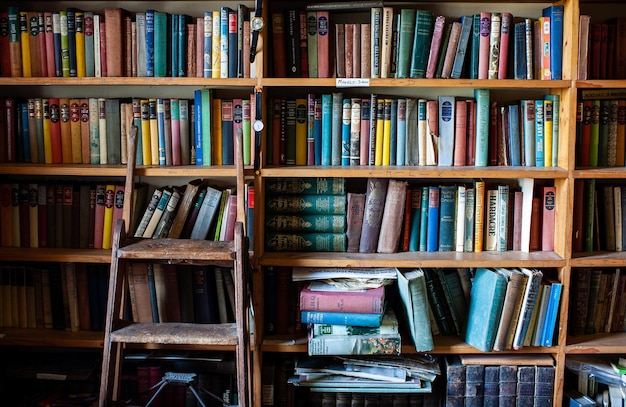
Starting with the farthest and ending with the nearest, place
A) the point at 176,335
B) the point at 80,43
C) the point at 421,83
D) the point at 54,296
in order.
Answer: the point at 54,296 < the point at 80,43 < the point at 421,83 < the point at 176,335

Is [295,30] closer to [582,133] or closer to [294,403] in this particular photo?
[582,133]

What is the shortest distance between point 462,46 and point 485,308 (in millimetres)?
947

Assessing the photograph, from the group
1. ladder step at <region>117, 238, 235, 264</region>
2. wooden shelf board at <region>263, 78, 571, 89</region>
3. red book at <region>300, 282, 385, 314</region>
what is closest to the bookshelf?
wooden shelf board at <region>263, 78, 571, 89</region>

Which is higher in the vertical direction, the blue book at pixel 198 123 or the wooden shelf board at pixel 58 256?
the blue book at pixel 198 123

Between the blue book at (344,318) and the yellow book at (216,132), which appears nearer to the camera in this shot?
the blue book at (344,318)

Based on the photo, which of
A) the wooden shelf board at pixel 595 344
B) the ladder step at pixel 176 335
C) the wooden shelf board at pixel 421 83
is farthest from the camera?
Answer: the wooden shelf board at pixel 595 344

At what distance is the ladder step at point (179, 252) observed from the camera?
233cm

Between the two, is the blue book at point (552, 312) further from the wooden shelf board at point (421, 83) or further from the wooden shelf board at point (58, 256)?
the wooden shelf board at point (58, 256)

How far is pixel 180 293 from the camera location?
8.80 feet

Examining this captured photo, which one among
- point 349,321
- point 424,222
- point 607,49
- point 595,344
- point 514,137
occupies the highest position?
point 607,49

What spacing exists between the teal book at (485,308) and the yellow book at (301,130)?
78 cm

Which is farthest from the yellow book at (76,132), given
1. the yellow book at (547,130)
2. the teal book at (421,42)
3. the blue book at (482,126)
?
the yellow book at (547,130)

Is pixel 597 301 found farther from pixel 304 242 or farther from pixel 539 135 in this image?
pixel 304 242

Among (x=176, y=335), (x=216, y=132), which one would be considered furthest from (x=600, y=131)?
(x=176, y=335)
